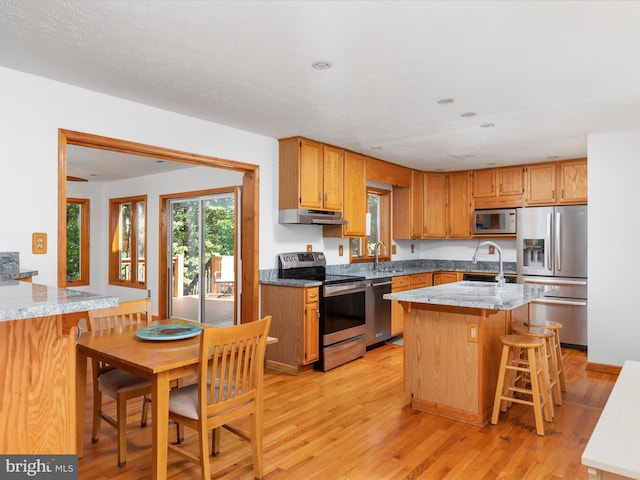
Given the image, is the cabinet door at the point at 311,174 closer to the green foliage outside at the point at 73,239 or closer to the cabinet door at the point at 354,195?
the cabinet door at the point at 354,195

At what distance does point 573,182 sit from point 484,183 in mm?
1130

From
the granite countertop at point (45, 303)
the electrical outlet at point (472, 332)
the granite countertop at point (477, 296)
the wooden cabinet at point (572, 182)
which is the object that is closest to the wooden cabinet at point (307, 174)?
the granite countertop at point (477, 296)

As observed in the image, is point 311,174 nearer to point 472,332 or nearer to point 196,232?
point 472,332

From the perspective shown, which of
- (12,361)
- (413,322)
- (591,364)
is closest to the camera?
(12,361)

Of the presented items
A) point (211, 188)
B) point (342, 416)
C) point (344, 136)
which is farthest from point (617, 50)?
point (211, 188)

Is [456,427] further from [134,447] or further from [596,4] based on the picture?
[596,4]

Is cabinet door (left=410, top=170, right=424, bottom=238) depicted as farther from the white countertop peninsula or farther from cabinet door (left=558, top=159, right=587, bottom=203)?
the white countertop peninsula

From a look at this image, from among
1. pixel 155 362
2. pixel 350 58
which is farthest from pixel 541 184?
pixel 155 362

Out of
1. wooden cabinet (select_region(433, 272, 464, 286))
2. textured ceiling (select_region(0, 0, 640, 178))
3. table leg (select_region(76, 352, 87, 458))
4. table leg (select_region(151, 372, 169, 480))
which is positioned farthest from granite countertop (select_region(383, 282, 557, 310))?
wooden cabinet (select_region(433, 272, 464, 286))

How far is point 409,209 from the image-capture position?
20.9ft

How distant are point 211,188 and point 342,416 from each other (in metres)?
3.66

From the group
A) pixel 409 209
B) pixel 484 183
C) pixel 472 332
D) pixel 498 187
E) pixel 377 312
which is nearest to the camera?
pixel 472 332

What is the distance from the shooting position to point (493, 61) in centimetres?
257

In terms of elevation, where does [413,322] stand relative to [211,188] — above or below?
below
